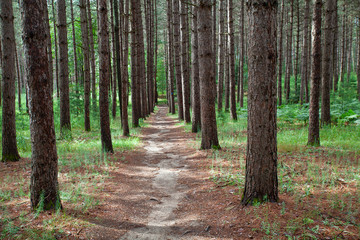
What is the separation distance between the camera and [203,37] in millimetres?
8398

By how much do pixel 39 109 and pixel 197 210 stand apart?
3225 millimetres

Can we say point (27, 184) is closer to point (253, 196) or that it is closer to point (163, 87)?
point (253, 196)

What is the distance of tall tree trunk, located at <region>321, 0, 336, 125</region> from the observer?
888cm

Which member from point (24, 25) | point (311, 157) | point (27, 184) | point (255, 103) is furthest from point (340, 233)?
point (27, 184)

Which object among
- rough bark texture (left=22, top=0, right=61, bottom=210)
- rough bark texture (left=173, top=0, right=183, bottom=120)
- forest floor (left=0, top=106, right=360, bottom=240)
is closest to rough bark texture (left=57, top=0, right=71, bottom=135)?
forest floor (left=0, top=106, right=360, bottom=240)

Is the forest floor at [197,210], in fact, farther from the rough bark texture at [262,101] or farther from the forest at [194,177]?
the rough bark texture at [262,101]

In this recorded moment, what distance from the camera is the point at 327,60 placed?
9633 mm

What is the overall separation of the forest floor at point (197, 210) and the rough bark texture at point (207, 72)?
6.14 ft

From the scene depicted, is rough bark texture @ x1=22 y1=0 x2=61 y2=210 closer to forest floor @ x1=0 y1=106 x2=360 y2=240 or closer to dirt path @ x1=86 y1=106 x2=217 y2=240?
forest floor @ x1=0 y1=106 x2=360 y2=240

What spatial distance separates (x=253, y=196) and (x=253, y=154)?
721mm

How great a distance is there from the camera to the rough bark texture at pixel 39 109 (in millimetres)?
3834

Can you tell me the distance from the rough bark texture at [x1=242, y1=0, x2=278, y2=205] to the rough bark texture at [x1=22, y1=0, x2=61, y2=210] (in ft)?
10.7

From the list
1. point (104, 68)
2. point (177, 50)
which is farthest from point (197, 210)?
point (177, 50)

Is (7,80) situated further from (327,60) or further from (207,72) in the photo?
(327,60)
